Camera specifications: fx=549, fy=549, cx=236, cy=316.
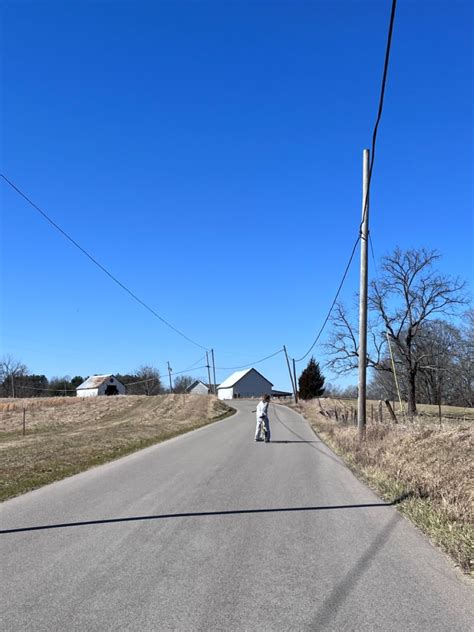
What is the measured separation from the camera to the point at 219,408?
180ft

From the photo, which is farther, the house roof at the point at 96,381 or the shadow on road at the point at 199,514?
the house roof at the point at 96,381

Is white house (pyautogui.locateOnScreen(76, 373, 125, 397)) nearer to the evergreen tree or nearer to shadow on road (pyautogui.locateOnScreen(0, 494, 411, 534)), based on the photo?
the evergreen tree

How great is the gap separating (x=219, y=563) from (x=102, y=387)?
110m

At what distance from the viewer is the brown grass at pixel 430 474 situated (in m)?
6.54

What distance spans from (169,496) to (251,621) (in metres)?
5.19

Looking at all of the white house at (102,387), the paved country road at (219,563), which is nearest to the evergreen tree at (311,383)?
the white house at (102,387)

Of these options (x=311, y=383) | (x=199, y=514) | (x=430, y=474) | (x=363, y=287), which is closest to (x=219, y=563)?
(x=199, y=514)

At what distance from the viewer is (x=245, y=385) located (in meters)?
126

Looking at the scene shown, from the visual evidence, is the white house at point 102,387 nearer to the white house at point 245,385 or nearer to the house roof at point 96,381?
the house roof at point 96,381

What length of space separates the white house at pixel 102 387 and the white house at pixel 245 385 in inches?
959

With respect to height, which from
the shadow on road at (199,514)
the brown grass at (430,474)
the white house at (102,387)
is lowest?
the shadow on road at (199,514)

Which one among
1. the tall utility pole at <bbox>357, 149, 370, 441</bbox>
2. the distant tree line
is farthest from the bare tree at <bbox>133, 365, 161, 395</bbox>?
the tall utility pole at <bbox>357, 149, 370, 441</bbox>

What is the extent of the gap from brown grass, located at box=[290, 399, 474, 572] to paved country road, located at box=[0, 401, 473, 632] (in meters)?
0.36

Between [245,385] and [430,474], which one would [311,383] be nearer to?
[245,385]
